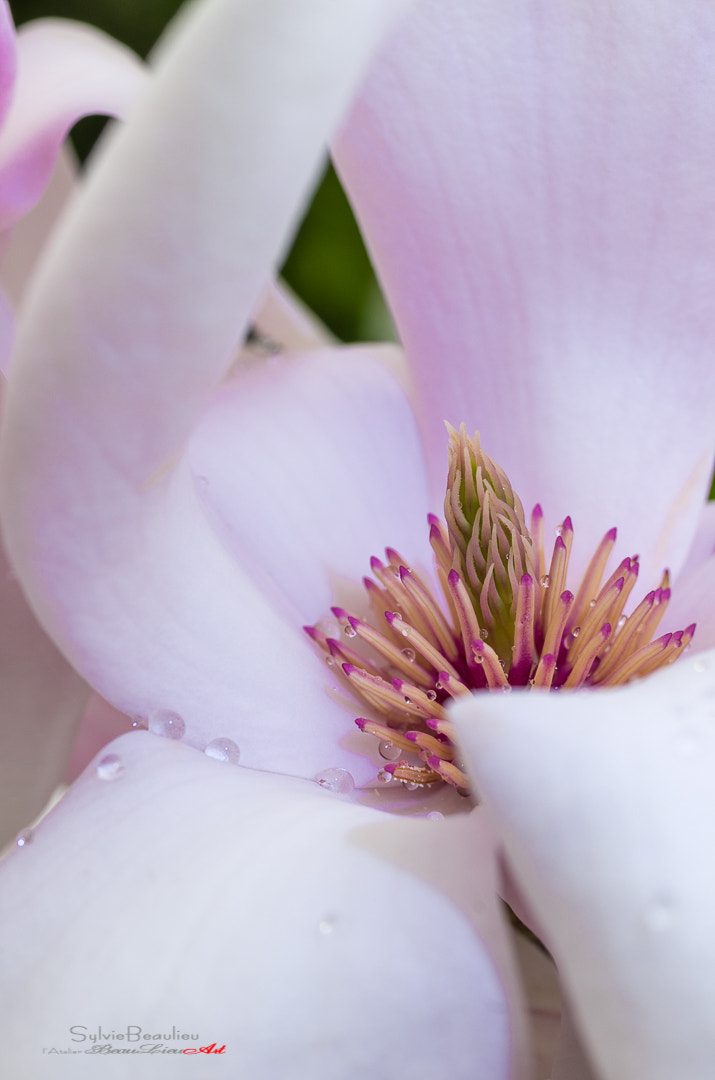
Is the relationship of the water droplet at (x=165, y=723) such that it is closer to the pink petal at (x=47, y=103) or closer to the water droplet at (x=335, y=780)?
the water droplet at (x=335, y=780)

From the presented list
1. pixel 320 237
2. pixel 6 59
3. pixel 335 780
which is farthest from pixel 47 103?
pixel 320 237

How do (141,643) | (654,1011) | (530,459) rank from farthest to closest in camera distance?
(530,459) < (141,643) < (654,1011)

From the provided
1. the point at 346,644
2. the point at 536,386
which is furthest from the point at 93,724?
the point at 536,386

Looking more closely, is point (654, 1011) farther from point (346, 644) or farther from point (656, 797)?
point (346, 644)

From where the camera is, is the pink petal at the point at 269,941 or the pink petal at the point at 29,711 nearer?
the pink petal at the point at 269,941

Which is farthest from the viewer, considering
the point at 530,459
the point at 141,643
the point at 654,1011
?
the point at 530,459

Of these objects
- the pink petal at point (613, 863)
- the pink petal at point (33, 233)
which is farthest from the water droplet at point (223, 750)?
the pink petal at point (33, 233)
